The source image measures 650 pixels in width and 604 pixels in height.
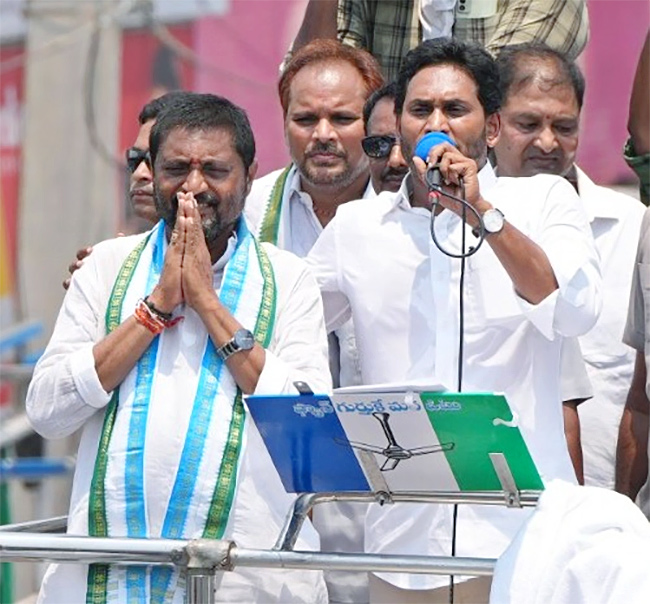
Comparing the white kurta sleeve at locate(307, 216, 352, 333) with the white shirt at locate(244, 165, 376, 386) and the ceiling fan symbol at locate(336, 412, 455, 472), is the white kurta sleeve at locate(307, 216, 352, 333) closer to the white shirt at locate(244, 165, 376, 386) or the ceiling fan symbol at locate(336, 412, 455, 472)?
the white shirt at locate(244, 165, 376, 386)

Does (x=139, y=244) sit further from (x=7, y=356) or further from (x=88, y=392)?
(x=7, y=356)

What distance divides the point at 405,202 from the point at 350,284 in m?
0.26

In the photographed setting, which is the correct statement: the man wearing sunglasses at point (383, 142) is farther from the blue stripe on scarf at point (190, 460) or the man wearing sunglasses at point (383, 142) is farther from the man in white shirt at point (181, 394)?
the blue stripe on scarf at point (190, 460)

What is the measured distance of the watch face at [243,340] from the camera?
4785 mm

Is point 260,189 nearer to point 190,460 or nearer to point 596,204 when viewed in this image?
point 596,204

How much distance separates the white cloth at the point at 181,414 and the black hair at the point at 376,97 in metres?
0.87

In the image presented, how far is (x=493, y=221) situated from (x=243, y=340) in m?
0.68

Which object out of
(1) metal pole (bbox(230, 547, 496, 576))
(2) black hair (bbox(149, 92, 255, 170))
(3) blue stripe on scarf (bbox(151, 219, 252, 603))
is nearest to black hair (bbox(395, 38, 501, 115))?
(2) black hair (bbox(149, 92, 255, 170))

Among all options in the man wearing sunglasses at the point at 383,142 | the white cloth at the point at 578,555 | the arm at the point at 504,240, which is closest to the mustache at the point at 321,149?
the man wearing sunglasses at the point at 383,142

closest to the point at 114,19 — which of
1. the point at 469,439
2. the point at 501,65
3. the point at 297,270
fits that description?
the point at 501,65

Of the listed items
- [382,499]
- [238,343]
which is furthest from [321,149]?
[382,499]

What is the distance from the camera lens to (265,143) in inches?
432

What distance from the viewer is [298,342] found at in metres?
4.94

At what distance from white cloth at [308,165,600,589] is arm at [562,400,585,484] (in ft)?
0.60
